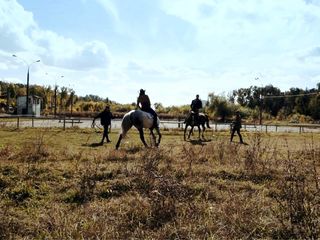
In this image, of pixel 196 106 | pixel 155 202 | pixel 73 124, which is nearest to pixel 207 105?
pixel 73 124

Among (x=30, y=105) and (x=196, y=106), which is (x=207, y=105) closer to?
(x=30, y=105)

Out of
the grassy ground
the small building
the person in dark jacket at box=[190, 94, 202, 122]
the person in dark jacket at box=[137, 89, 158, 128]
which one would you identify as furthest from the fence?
the small building

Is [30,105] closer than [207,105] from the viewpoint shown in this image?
Yes

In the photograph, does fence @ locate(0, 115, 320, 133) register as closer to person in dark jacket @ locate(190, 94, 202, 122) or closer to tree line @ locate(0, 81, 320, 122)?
person in dark jacket @ locate(190, 94, 202, 122)

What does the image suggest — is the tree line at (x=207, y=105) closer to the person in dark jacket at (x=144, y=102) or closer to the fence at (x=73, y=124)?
the fence at (x=73, y=124)

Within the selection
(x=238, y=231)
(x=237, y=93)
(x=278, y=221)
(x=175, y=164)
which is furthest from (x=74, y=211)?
(x=237, y=93)

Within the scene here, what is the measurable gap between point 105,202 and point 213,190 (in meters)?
2.11

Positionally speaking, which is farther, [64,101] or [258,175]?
[64,101]

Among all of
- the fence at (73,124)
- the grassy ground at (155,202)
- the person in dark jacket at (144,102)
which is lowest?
the grassy ground at (155,202)

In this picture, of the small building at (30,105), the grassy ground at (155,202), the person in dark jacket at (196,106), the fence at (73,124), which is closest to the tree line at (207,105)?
the small building at (30,105)

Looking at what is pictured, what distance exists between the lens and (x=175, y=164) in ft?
37.5

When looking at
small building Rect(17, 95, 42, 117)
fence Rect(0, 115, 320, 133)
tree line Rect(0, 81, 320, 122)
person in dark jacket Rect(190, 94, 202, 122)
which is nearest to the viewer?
person in dark jacket Rect(190, 94, 202, 122)

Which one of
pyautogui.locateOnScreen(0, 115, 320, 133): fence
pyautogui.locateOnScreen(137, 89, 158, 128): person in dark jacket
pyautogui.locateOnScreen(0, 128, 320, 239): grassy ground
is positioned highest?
pyautogui.locateOnScreen(137, 89, 158, 128): person in dark jacket

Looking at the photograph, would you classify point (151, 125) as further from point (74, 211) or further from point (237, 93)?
point (237, 93)
